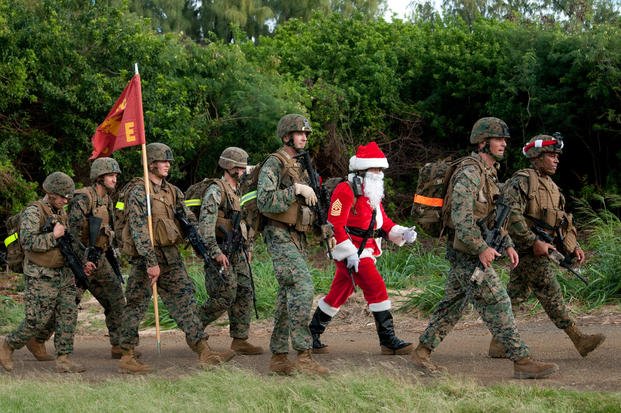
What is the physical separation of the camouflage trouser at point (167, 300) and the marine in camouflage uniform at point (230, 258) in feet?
1.46

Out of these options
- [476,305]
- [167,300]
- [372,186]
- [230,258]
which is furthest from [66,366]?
[476,305]

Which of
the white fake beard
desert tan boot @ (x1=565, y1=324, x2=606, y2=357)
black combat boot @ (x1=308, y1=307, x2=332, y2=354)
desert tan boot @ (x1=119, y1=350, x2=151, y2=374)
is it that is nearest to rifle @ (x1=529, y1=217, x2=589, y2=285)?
desert tan boot @ (x1=565, y1=324, x2=606, y2=357)

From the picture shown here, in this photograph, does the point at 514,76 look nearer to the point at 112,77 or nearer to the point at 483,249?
the point at 112,77

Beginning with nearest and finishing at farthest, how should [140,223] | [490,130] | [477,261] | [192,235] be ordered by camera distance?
[477,261] → [490,130] → [140,223] → [192,235]

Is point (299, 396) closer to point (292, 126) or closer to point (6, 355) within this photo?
point (292, 126)

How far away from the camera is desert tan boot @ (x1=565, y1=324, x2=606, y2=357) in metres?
8.33

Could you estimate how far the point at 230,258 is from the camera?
31.4ft

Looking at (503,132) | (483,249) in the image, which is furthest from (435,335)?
(503,132)

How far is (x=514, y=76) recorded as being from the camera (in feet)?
58.0

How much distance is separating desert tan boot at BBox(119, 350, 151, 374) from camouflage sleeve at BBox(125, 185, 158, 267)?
1.00 metres

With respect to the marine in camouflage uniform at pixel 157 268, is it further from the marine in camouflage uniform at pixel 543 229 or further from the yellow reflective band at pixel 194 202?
the marine in camouflage uniform at pixel 543 229

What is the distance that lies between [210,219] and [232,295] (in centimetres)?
81

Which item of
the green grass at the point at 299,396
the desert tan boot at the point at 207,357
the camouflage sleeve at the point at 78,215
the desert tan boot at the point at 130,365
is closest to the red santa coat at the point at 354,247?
the desert tan boot at the point at 207,357

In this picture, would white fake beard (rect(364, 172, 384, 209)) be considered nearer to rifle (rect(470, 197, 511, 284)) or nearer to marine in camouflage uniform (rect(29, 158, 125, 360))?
rifle (rect(470, 197, 511, 284))
